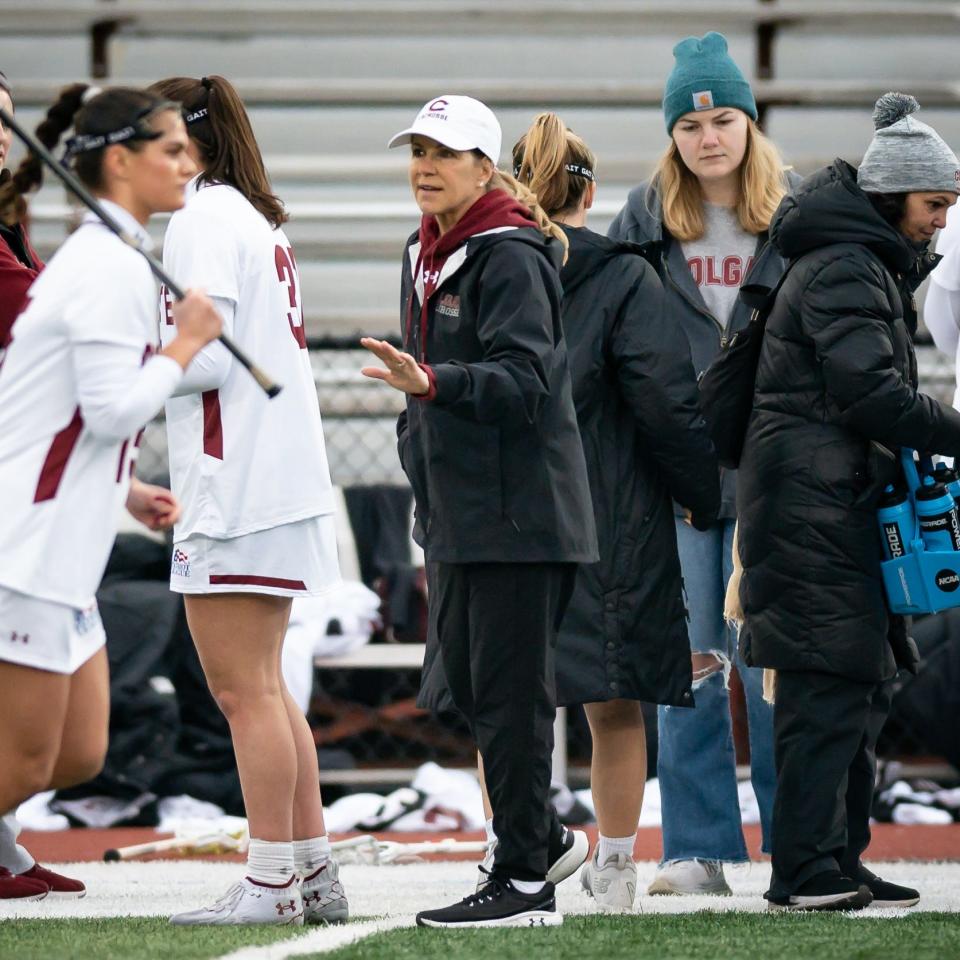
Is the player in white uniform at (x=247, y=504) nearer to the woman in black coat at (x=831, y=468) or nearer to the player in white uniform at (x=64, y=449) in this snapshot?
the player in white uniform at (x=64, y=449)

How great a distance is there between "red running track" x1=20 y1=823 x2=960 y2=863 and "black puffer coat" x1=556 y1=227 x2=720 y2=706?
138 cm

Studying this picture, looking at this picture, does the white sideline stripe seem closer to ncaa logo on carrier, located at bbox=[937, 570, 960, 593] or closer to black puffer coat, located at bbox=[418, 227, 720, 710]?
black puffer coat, located at bbox=[418, 227, 720, 710]

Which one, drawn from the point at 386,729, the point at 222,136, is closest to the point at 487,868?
the point at 222,136

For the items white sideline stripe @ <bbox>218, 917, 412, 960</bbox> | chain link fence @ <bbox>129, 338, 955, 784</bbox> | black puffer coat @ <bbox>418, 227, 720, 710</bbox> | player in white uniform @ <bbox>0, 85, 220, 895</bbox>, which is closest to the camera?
player in white uniform @ <bbox>0, 85, 220, 895</bbox>

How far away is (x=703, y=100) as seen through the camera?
13.4 feet

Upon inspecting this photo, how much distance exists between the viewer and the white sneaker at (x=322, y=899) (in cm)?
330

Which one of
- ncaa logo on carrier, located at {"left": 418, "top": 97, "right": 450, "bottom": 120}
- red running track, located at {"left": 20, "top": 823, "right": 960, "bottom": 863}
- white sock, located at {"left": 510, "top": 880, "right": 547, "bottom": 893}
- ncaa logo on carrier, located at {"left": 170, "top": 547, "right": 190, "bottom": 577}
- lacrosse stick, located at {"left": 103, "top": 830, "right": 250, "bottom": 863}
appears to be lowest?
red running track, located at {"left": 20, "top": 823, "right": 960, "bottom": 863}

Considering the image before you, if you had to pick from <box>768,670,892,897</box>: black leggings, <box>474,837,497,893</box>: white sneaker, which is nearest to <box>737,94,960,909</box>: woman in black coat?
<box>768,670,892,897</box>: black leggings

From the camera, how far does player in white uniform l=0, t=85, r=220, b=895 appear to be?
2.67 meters

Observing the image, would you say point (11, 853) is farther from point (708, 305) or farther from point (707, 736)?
point (708, 305)

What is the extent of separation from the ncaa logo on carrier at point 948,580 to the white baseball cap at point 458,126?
1105mm

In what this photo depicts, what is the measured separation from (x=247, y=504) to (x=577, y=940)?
3.03ft

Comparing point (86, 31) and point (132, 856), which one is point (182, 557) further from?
point (86, 31)

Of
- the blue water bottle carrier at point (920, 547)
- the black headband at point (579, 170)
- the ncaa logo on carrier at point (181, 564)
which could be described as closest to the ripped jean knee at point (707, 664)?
the blue water bottle carrier at point (920, 547)
